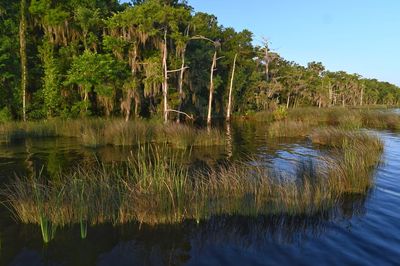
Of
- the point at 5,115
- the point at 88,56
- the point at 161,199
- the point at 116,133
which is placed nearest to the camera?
the point at 161,199

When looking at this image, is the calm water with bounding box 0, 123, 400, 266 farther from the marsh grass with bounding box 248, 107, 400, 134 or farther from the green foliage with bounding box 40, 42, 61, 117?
the green foliage with bounding box 40, 42, 61, 117

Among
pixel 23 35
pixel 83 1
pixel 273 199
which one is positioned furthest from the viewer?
pixel 83 1

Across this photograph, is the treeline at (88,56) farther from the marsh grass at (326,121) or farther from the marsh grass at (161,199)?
the marsh grass at (161,199)

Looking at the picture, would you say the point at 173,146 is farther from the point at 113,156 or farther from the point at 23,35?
the point at 23,35

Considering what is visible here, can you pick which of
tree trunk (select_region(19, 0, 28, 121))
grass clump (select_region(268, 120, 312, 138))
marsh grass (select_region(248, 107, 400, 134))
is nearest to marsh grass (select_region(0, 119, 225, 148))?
tree trunk (select_region(19, 0, 28, 121))

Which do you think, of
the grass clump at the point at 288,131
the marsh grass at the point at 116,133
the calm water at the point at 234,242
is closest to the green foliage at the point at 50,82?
the marsh grass at the point at 116,133

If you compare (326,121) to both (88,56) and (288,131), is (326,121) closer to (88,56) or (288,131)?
(288,131)

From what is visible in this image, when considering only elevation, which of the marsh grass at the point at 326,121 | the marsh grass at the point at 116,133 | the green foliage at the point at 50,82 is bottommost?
the marsh grass at the point at 116,133

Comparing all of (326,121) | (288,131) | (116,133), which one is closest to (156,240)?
(116,133)

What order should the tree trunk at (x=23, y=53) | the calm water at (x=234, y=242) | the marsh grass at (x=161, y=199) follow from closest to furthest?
the calm water at (x=234, y=242) < the marsh grass at (x=161, y=199) < the tree trunk at (x=23, y=53)

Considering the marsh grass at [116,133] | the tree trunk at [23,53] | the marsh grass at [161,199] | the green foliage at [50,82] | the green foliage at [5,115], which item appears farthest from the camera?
the green foliage at [50,82]

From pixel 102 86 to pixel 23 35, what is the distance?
7706 mm

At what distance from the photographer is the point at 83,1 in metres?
28.9

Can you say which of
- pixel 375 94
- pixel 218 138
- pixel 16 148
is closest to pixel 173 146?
pixel 218 138
